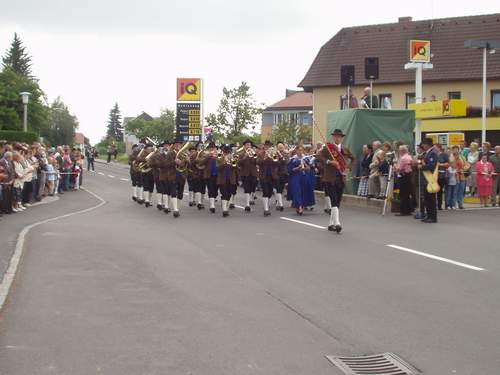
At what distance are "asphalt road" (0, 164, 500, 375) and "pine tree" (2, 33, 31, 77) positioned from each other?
9740 centimetres

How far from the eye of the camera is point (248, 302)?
806 cm

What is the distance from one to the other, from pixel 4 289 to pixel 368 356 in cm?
452

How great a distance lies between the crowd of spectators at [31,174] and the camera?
19500 mm

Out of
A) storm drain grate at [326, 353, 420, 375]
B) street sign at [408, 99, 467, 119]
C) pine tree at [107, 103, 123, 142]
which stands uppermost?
pine tree at [107, 103, 123, 142]

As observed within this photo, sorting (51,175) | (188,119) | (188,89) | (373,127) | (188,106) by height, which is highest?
(188,89)

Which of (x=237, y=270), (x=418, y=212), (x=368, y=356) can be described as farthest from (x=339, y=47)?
(x=368, y=356)

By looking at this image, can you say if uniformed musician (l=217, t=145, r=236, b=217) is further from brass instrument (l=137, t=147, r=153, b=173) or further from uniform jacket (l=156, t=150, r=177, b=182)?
brass instrument (l=137, t=147, r=153, b=173)

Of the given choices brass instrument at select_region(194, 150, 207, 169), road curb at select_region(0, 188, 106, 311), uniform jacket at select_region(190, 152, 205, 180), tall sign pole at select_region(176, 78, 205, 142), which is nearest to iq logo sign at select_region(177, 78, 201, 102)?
tall sign pole at select_region(176, 78, 205, 142)

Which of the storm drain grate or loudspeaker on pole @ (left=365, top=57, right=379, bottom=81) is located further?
loudspeaker on pole @ (left=365, top=57, right=379, bottom=81)

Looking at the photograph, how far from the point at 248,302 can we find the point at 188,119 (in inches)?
1147

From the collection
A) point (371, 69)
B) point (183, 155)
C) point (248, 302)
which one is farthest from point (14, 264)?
point (371, 69)

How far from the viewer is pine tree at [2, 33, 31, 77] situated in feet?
348

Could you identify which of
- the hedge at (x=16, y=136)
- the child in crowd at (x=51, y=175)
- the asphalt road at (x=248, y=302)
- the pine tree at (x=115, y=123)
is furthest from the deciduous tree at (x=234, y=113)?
the pine tree at (x=115, y=123)

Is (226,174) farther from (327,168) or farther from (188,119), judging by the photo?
(188,119)
